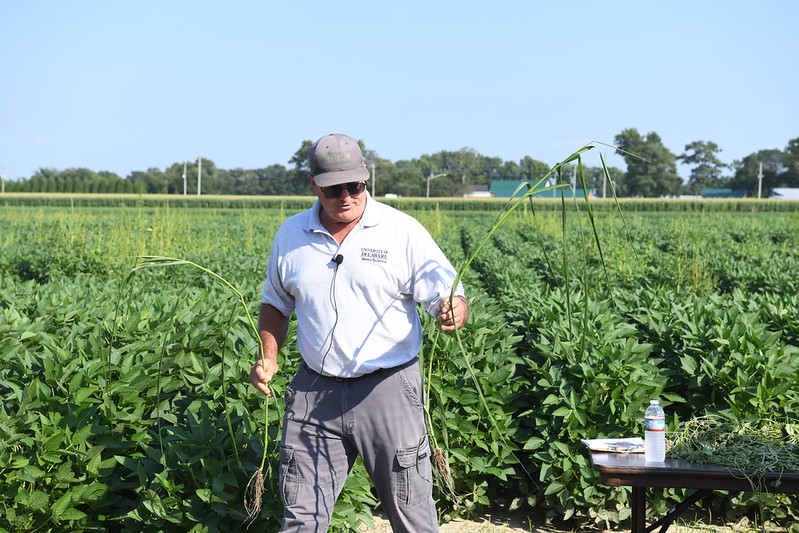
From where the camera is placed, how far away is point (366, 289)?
2826mm

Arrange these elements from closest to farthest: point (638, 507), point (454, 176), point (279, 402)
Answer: point (638, 507), point (279, 402), point (454, 176)

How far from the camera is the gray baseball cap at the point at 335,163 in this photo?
2775mm

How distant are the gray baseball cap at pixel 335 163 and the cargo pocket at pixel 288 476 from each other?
994mm

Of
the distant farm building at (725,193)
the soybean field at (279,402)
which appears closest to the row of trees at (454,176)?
the distant farm building at (725,193)

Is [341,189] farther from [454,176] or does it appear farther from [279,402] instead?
[454,176]

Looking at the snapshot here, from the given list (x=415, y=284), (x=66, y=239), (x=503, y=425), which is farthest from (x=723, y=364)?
(x=66, y=239)

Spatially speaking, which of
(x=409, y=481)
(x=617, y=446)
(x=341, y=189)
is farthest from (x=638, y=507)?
(x=341, y=189)

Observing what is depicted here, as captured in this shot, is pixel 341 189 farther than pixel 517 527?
No

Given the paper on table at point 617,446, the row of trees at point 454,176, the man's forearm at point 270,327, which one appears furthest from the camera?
the row of trees at point 454,176

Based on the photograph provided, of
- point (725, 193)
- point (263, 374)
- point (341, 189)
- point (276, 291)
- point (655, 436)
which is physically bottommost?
point (655, 436)

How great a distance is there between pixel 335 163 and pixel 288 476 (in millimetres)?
1151

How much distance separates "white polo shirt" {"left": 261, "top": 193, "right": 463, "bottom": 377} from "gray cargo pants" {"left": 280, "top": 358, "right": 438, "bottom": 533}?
86mm

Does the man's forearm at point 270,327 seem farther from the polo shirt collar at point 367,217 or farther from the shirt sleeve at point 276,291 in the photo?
the polo shirt collar at point 367,217

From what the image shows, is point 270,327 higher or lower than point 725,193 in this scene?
lower
